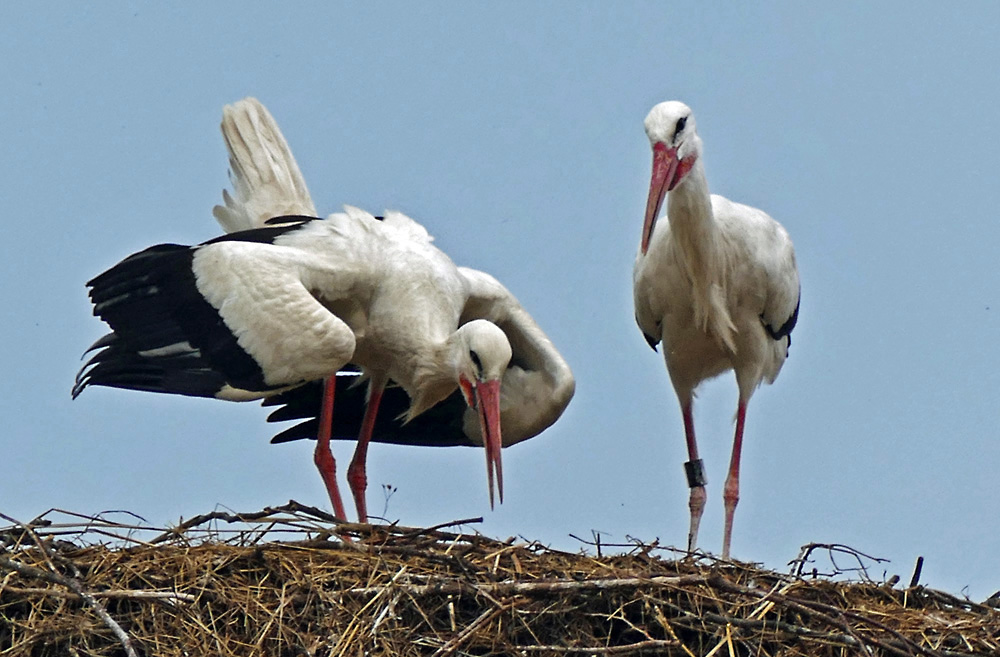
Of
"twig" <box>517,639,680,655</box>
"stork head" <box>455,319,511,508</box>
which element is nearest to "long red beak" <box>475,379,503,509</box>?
"stork head" <box>455,319,511,508</box>

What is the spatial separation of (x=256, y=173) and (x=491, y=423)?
6.47 ft

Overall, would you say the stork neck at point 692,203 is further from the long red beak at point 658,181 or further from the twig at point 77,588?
the twig at point 77,588

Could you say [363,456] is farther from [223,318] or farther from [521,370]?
[223,318]

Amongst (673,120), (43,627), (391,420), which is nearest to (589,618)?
(43,627)

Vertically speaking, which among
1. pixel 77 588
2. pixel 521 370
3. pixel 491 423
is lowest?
pixel 77 588

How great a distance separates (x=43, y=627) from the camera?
539 centimetres

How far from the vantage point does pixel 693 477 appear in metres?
7.82

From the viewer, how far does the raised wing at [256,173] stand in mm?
8164

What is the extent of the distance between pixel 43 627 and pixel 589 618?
1.55 metres

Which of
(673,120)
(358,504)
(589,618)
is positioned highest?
(673,120)

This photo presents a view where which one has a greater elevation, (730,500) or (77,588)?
(730,500)

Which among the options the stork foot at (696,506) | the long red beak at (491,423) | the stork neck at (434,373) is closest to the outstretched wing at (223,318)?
the stork neck at (434,373)

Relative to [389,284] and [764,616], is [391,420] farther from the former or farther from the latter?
[764,616]

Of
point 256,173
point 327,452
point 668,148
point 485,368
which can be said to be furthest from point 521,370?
point 256,173
